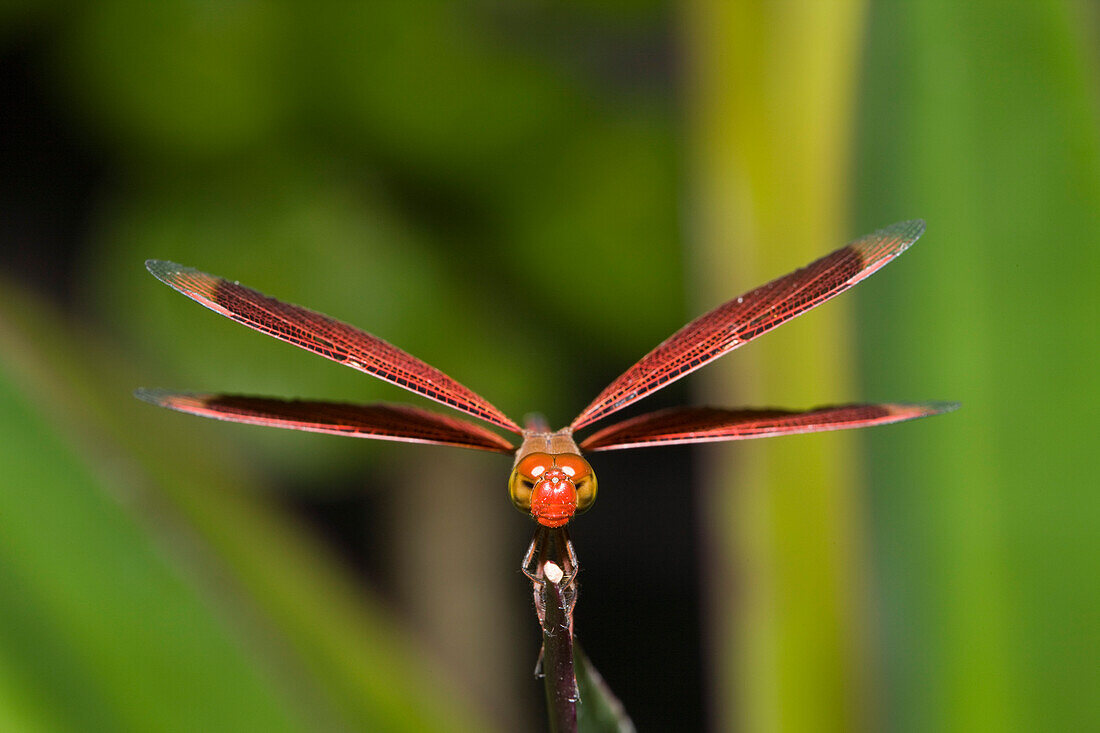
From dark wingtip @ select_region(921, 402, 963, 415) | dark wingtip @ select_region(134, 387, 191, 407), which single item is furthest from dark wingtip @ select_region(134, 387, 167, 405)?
dark wingtip @ select_region(921, 402, 963, 415)

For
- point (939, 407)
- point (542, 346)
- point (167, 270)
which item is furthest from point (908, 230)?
point (542, 346)

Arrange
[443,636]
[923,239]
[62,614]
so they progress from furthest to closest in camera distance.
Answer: [443,636] < [923,239] < [62,614]

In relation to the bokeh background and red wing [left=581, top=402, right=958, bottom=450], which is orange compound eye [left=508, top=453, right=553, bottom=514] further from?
the bokeh background

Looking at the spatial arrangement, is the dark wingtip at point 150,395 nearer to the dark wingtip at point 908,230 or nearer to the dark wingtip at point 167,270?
the dark wingtip at point 167,270

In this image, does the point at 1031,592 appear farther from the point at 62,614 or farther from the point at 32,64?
the point at 32,64

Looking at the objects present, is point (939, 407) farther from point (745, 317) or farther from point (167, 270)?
point (167, 270)

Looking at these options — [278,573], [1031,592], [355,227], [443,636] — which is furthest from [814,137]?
[443,636]
